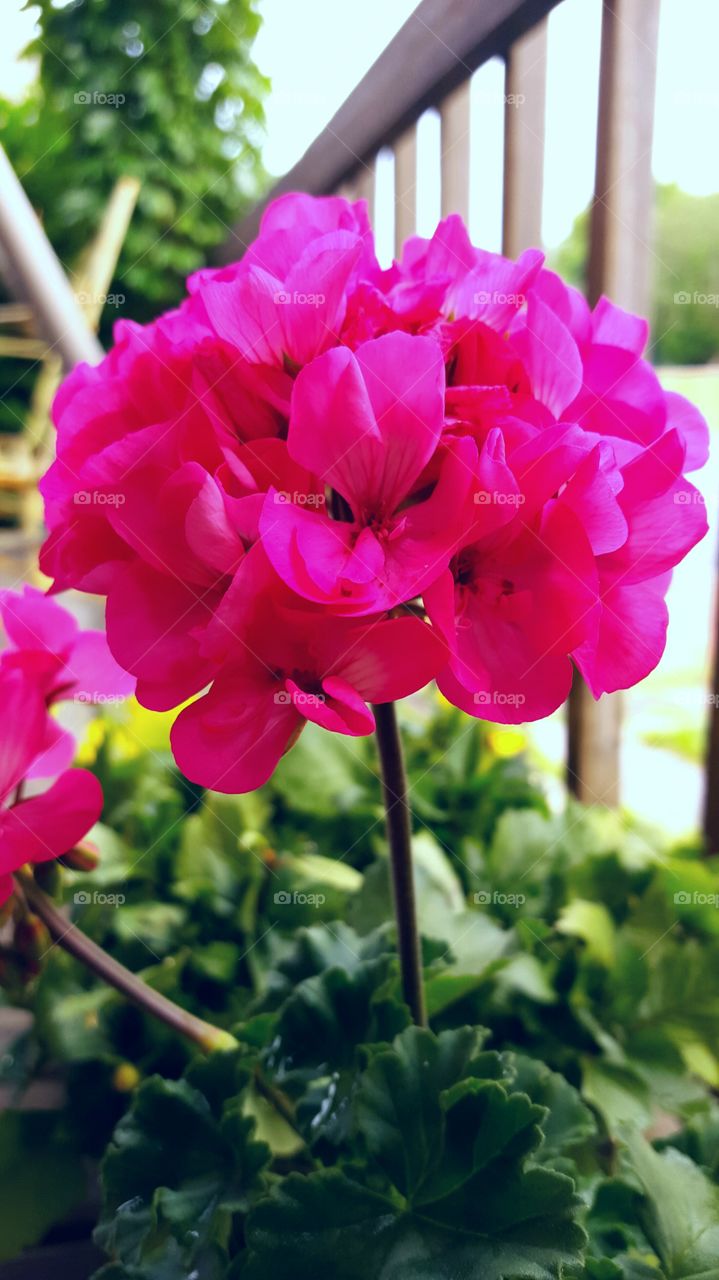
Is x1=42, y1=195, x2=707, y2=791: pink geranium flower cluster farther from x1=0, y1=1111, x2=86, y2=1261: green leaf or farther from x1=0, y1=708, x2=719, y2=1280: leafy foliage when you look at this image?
x1=0, y1=1111, x2=86, y2=1261: green leaf

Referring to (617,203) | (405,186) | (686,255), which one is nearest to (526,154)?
(617,203)

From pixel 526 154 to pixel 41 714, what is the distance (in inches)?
32.6

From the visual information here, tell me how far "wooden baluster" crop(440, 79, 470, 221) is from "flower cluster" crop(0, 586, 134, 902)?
2.39 feet

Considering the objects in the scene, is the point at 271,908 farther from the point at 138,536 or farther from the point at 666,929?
the point at 138,536

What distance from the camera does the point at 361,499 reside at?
0.33 m

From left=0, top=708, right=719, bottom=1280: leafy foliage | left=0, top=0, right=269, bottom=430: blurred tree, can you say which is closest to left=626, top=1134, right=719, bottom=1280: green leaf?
left=0, top=708, right=719, bottom=1280: leafy foliage

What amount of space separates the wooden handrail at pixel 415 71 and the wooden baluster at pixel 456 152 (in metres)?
0.04

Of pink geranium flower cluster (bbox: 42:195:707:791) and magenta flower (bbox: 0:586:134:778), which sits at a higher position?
pink geranium flower cluster (bbox: 42:195:707:791)

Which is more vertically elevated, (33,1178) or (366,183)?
(366,183)

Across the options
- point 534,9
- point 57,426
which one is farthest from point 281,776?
point 534,9

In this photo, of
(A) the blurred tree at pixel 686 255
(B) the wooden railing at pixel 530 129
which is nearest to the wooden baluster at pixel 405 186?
(B) the wooden railing at pixel 530 129

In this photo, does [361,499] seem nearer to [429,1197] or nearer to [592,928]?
[429,1197]

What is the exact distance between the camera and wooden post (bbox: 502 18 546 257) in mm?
902

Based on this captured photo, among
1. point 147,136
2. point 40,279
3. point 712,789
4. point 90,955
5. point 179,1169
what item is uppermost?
point 147,136
